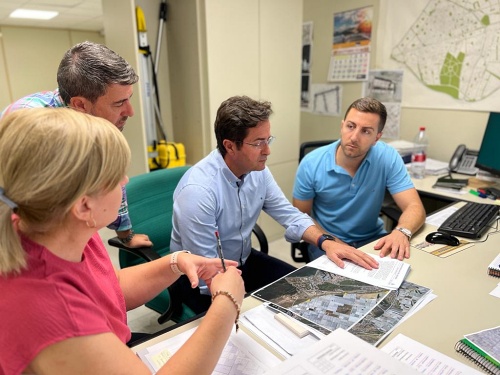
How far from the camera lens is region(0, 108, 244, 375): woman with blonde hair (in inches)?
24.1

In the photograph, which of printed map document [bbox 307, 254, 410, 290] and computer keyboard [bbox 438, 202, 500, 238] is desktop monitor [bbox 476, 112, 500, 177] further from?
printed map document [bbox 307, 254, 410, 290]

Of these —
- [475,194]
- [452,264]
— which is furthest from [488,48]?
[452,264]

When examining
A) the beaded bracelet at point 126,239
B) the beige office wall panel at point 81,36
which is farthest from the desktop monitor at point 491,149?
the beige office wall panel at point 81,36

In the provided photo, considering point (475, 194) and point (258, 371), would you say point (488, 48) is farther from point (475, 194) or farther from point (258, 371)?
point (258, 371)

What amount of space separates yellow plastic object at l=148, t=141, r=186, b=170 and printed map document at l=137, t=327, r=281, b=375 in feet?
6.12

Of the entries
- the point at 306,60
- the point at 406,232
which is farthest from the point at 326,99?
the point at 406,232

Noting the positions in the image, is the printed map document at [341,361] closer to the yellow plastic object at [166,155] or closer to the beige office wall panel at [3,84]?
the yellow plastic object at [166,155]

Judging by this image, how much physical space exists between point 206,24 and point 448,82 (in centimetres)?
179

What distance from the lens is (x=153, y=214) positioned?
67.2 inches

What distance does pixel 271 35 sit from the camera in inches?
109

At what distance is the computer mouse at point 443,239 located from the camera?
1.47m

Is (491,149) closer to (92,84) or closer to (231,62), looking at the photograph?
(231,62)

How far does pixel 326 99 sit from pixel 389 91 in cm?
64

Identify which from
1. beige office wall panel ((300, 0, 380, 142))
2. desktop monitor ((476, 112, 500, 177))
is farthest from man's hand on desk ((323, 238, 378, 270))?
beige office wall panel ((300, 0, 380, 142))
